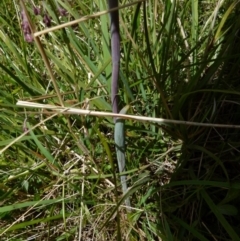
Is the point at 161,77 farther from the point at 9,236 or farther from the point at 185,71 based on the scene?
the point at 9,236

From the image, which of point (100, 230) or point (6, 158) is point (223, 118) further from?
point (6, 158)

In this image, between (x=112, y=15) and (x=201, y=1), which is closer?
Result: (x=112, y=15)

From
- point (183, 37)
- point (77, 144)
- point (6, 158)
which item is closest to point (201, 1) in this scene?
point (183, 37)

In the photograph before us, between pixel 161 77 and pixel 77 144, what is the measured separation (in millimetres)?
245

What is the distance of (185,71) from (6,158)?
462mm

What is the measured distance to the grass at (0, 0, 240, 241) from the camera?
93cm

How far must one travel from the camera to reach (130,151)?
1.01 metres

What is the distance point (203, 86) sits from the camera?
1.04 metres

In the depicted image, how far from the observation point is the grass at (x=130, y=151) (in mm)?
929

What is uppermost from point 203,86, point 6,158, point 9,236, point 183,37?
point 183,37

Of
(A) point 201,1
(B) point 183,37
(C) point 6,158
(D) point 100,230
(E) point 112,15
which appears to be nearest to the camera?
(E) point 112,15

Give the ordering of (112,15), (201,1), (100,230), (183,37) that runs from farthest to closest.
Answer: (201,1) < (183,37) < (100,230) < (112,15)

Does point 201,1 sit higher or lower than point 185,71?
higher

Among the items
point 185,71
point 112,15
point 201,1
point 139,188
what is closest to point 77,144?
point 139,188
